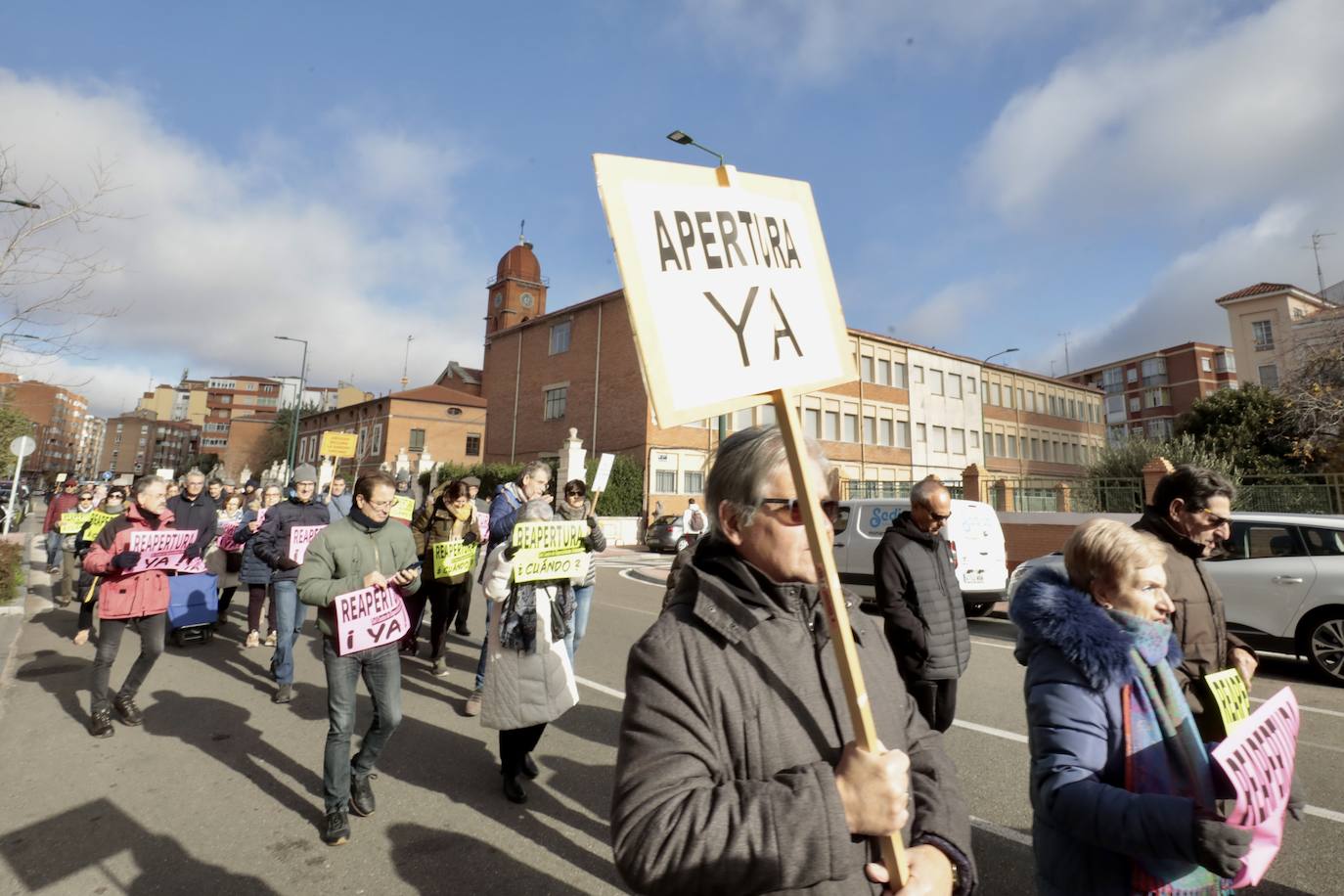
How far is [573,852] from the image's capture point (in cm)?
356

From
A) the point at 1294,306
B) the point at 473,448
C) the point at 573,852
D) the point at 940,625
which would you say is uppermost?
the point at 1294,306

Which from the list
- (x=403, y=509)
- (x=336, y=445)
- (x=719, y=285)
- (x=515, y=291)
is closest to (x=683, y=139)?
(x=403, y=509)

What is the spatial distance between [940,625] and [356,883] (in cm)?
330

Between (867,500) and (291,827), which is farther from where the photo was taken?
(867,500)

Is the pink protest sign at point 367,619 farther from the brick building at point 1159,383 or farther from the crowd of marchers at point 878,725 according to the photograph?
the brick building at point 1159,383

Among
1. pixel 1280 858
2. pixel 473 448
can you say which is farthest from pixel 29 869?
pixel 473 448

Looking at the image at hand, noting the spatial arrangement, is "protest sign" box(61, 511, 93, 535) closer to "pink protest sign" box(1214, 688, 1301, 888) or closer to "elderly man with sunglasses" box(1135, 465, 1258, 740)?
"elderly man with sunglasses" box(1135, 465, 1258, 740)

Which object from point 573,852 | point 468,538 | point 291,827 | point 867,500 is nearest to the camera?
point 573,852

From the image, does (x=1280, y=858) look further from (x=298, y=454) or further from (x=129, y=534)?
(x=298, y=454)

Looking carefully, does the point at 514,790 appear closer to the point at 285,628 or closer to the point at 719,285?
the point at 285,628

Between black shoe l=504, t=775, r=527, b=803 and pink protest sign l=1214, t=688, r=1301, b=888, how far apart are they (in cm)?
354

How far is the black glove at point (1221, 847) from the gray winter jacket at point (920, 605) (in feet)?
7.52

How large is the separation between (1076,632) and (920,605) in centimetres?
210

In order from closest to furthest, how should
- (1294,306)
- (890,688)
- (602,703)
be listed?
1. (890,688)
2. (602,703)
3. (1294,306)
